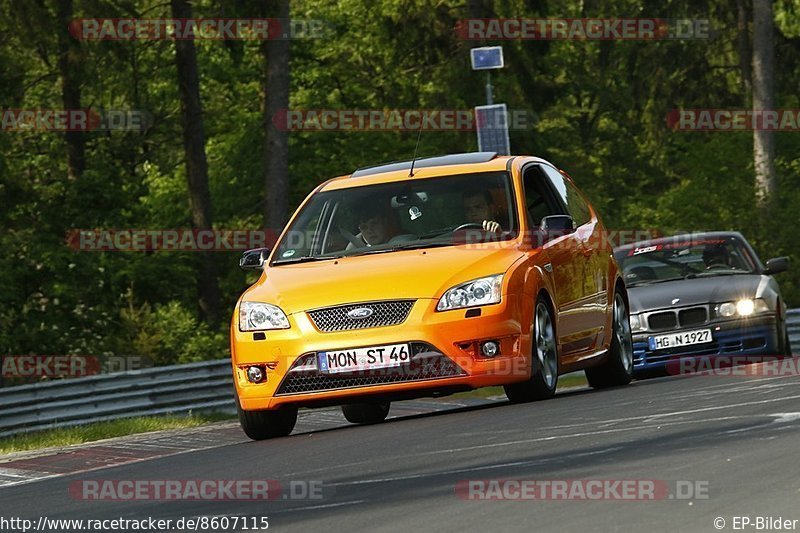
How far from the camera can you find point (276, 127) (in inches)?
1379

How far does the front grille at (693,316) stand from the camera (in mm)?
18141

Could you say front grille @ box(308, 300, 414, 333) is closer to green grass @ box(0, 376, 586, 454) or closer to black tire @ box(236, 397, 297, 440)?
black tire @ box(236, 397, 297, 440)

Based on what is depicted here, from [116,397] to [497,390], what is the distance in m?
4.23

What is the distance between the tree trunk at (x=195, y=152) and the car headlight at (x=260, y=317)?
28482 millimetres

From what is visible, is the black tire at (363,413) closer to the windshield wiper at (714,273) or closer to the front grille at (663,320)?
the front grille at (663,320)

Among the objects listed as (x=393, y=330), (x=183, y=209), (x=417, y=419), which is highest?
(x=393, y=330)

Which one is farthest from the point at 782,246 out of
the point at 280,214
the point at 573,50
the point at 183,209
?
the point at 573,50

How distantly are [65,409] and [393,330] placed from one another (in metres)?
8.10

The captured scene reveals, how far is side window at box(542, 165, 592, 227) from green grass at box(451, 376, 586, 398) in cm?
344

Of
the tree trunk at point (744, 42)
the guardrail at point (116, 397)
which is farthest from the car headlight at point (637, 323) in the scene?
the tree trunk at point (744, 42)

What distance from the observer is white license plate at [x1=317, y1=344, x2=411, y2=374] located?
12.0 m

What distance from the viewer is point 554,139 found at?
48000 millimetres

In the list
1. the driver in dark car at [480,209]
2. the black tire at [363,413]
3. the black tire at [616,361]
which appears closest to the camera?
the driver in dark car at [480,209]

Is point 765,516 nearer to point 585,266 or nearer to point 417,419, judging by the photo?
point 417,419
